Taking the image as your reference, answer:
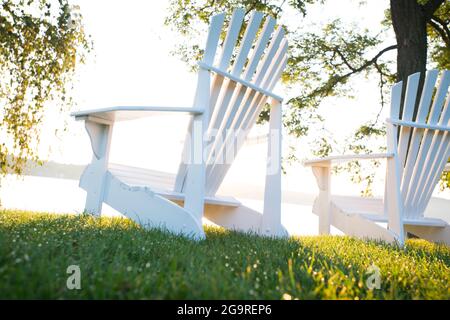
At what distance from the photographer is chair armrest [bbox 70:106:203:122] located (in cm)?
235

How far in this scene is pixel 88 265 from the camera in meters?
1.33

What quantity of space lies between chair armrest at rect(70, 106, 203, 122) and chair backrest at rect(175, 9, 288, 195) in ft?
1.25

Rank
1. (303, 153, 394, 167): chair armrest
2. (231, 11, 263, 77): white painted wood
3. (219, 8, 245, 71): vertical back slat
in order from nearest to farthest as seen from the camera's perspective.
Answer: (219, 8, 245, 71): vertical back slat, (231, 11, 263, 77): white painted wood, (303, 153, 394, 167): chair armrest

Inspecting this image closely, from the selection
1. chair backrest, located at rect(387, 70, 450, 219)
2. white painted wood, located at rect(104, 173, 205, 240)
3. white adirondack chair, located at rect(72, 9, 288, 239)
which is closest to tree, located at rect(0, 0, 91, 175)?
white adirondack chair, located at rect(72, 9, 288, 239)

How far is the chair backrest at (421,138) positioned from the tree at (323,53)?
2562 mm

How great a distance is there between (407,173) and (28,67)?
3536mm

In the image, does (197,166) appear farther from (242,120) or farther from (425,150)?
(425,150)

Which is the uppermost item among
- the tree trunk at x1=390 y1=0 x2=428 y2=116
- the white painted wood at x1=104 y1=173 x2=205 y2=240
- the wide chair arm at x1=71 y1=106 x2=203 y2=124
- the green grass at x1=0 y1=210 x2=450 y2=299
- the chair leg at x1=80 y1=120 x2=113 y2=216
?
the tree trunk at x1=390 y1=0 x2=428 y2=116

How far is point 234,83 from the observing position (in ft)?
9.41

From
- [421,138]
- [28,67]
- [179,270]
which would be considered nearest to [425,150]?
[421,138]

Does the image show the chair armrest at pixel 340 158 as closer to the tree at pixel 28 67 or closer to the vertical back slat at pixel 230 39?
the vertical back slat at pixel 230 39

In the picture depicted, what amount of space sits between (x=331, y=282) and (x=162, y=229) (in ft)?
4.24

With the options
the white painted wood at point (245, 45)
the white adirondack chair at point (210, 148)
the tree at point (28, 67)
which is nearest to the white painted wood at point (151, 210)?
the white adirondack chair at point (210, 148)

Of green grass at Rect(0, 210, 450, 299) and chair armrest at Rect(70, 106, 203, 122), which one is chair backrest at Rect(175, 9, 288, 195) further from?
green grass at Rect(0, 210, 450, 299)
